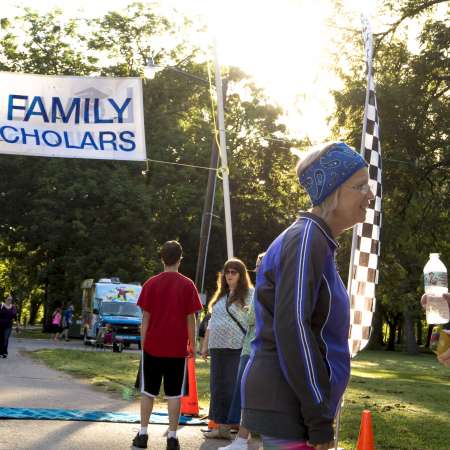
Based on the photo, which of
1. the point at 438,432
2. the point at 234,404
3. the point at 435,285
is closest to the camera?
the point at 435,285

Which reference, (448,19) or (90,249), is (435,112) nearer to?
(448,19)

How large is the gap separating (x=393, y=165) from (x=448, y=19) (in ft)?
11.2

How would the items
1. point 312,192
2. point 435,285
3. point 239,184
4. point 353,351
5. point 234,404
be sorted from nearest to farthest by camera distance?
point 312,192 → point 435,285 → point 353,351 → point 234,404 → point 239,184

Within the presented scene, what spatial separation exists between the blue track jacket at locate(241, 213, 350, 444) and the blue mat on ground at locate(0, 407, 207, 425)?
25.1ft

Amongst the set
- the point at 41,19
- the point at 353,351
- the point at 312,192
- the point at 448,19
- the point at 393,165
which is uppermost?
the point at 41,19

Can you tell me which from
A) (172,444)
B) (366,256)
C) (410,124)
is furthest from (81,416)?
(410,124)

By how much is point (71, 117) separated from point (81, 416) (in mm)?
3774

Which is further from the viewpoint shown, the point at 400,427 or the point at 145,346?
the point at 400,427

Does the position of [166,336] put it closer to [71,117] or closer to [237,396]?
[237,396]

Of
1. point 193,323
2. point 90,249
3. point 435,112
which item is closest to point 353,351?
point 193,323

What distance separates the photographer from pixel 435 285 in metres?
5.55

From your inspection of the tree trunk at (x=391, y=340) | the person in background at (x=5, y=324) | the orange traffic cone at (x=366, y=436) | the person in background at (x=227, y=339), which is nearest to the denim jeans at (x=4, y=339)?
the person in background at (x=5, y=324)

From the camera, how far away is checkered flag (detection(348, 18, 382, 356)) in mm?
9102

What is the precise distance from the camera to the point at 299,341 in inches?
134
